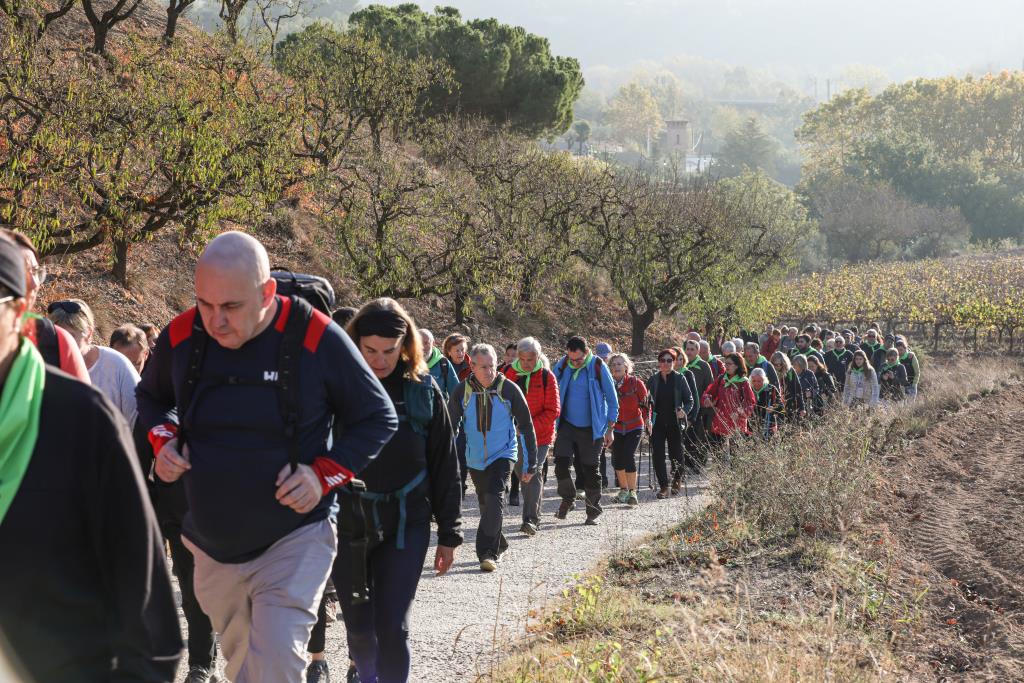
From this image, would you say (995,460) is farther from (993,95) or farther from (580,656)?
(993,95)

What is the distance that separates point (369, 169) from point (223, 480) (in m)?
23.4

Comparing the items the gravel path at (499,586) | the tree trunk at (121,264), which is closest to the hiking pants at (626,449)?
the gravel path at (499,586)

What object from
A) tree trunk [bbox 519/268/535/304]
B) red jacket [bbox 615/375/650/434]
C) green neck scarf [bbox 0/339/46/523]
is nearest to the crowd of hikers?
green neck scarf [bbox 0/339/46/523]

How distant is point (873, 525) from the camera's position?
11633 mm

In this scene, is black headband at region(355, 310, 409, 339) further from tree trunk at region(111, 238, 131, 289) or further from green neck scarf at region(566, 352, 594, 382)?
tree trunk at region(111, 238, 131, 289)

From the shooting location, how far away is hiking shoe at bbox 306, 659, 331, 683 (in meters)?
6.10

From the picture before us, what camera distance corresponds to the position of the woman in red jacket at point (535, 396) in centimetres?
1163

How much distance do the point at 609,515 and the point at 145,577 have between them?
11.4m

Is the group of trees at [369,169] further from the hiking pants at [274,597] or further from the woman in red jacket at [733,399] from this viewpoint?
the hiking pants at [274,597]

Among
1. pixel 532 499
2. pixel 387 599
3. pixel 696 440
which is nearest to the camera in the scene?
pixel 387 599

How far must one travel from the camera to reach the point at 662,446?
1570 centimetres

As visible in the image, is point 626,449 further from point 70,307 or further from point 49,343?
point 49,343

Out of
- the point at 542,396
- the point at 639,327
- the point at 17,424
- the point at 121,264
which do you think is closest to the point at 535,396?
the point at 542,396

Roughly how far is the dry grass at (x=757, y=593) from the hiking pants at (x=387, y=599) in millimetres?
900
